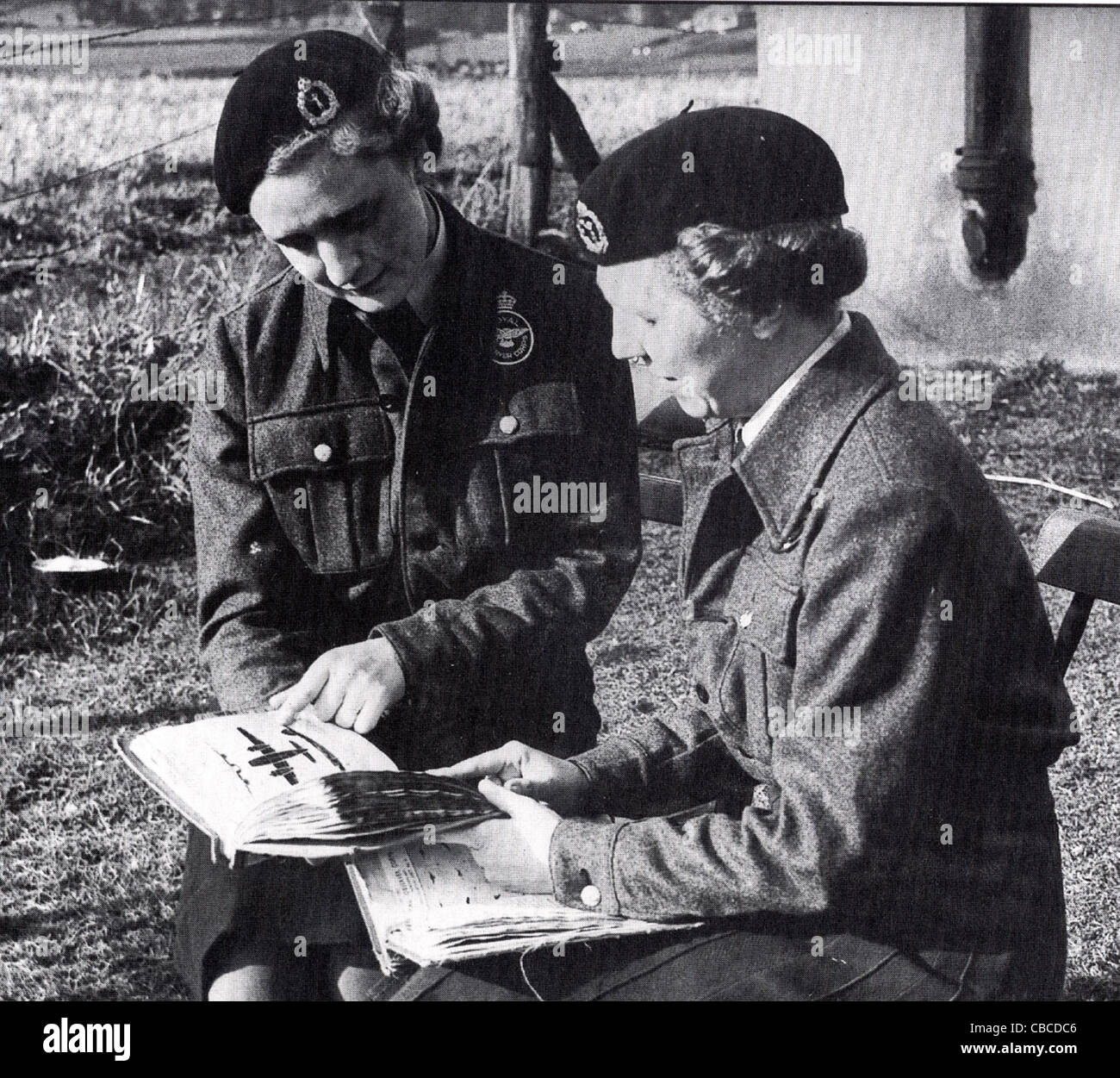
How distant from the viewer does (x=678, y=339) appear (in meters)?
1.85

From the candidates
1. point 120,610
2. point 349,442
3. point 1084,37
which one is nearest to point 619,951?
point 349,442

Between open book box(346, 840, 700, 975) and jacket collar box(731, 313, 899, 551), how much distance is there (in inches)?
23.5

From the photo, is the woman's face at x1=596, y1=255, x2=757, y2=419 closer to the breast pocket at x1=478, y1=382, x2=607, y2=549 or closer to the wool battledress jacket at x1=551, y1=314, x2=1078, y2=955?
the wool battledress jacket at x1=551, y1=314, x2=1078, y2=955

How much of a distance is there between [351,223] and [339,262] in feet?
0.23

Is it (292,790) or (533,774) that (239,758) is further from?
(533,774)

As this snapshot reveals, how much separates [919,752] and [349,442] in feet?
3.45

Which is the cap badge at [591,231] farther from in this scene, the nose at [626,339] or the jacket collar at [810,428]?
the jacket collar at [810,428]

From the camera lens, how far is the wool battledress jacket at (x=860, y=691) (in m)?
1.73

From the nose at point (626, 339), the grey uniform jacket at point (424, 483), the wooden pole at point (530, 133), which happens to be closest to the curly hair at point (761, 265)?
the nose at point (626, 339)

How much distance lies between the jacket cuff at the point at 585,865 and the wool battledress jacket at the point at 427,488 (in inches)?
16.2

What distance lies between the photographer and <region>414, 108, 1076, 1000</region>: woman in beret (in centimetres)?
174

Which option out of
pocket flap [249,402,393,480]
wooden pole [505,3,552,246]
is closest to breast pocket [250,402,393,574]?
pocket flap [249,402,393,480]

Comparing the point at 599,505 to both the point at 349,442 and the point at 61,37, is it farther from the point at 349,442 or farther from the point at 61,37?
the point at 61,37
